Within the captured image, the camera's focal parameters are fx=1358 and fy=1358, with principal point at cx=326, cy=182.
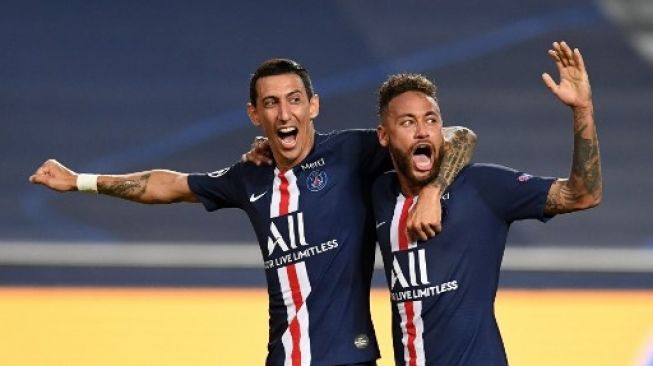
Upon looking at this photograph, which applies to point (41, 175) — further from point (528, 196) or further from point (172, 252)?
point (172, 252)

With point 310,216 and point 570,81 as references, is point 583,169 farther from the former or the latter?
point 310,216

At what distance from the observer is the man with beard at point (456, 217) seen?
4.45 m

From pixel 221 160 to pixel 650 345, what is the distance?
3.45 metres

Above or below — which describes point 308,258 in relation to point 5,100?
below

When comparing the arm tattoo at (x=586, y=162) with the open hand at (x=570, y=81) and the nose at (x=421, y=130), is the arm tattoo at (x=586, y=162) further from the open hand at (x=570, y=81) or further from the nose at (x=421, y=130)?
the nose at (x=421, y=130)

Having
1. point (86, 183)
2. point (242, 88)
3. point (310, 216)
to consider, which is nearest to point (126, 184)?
point (86, 183)

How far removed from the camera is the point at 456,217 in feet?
15.3

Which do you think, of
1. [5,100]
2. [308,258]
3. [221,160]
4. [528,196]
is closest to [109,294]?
[221,160]

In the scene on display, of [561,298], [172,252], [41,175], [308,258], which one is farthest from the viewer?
[172,252]

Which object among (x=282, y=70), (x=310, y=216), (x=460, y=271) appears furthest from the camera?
(x=282, y=70)

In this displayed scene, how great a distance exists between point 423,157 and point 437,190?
0.14 metres

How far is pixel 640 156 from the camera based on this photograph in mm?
9609

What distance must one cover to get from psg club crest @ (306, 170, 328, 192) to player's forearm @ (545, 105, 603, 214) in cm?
97

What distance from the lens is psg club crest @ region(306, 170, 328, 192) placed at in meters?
5.08
